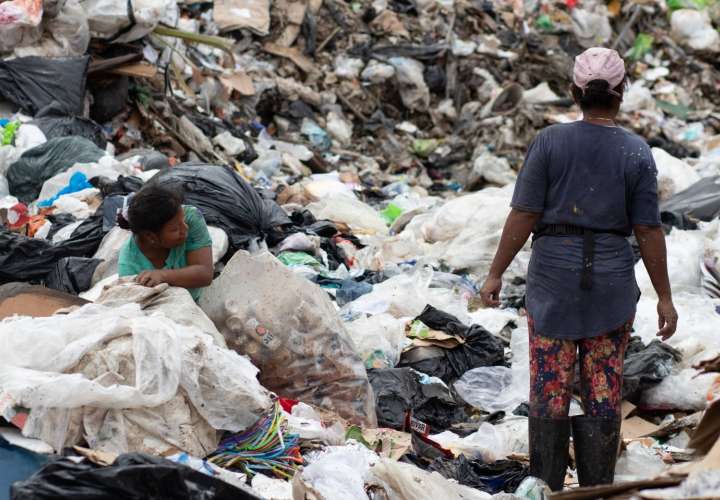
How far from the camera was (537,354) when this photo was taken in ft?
11.0

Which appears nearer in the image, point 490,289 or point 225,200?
point 490,289

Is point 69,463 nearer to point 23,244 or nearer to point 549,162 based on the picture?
point 549,162

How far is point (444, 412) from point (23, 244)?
2.14 metres

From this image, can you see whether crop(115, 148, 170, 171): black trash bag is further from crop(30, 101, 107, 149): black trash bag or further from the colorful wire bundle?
the colorful wire bundle

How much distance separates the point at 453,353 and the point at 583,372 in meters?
1.53

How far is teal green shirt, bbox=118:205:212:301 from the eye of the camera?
3.90 meters

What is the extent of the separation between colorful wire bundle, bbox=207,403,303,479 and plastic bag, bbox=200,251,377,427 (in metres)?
0.56

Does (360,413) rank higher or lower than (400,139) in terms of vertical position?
higher

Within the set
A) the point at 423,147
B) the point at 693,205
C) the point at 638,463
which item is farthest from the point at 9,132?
the point at 423,147

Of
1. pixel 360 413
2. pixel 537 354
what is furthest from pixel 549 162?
pixel 360 413

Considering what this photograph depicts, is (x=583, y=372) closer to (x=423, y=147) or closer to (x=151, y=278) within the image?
(x=151, y=278)

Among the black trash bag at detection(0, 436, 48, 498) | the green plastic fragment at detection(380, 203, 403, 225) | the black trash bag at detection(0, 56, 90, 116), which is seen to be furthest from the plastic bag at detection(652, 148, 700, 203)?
the black trash bag at detection(0, 436, 48, 498)

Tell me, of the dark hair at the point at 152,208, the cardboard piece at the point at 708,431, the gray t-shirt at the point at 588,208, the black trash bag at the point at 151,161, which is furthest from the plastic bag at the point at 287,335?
the black trash bag at the point at 151,161

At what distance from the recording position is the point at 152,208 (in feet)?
12.1
